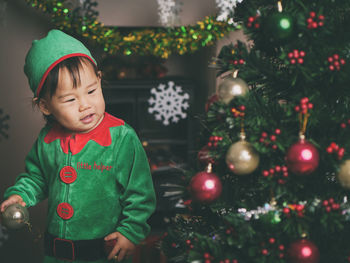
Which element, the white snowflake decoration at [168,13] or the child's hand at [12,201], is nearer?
the child's hand at [12,201]

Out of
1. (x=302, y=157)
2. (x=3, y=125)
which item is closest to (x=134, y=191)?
(x=302, y=157)

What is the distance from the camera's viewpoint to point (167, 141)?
7.97ft

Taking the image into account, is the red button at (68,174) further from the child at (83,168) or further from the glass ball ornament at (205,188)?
the glass ball ornament at (205,188)

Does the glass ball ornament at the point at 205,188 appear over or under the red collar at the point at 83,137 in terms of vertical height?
under

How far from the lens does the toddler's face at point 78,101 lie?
0.98 metres

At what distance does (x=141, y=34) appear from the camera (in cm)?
187

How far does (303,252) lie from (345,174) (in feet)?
0.57

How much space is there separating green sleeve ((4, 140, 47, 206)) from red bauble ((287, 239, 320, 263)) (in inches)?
29.6

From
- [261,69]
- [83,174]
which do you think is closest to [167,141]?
[83,174]

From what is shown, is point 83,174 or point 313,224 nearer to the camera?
point 313,224

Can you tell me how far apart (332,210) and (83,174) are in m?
0.65

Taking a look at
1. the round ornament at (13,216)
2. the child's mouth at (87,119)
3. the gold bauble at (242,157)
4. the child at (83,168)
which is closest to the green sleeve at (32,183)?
the child at (83,168)

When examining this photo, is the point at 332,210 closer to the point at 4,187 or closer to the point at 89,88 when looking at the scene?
the point at 89,88

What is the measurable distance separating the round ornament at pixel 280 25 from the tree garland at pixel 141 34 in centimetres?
110
